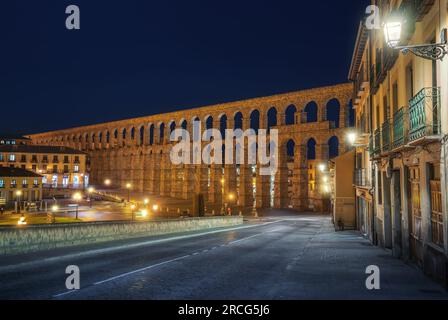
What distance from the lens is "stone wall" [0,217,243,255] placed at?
1494cm

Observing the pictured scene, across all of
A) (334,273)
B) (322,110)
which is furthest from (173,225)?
(322,110)

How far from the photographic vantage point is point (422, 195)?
1201cm

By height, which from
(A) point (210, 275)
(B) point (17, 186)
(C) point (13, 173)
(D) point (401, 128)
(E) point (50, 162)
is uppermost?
(E) point (50, 162)

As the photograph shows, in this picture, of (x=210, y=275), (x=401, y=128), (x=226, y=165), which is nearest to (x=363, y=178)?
(x=401, y=128)

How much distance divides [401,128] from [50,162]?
91.9 m

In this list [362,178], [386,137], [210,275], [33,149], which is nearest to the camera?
[210,275]

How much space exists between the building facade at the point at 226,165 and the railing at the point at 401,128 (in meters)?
42.4

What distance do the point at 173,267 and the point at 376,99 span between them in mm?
15392

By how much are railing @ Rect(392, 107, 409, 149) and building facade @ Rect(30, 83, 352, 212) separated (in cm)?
4239

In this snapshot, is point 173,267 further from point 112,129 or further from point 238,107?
point 112,129

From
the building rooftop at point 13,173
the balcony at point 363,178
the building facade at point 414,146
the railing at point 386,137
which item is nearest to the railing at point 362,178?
the balcony at point 363,178

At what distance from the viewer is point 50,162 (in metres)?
93.4

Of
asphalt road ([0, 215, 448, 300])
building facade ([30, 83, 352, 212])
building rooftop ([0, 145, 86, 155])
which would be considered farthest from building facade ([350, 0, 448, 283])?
building rooftop ([0, 145, 86, 155])

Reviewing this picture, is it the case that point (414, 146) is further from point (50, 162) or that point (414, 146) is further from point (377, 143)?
point (50, 162)
